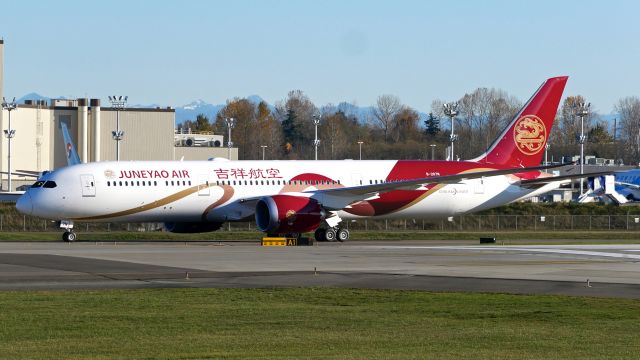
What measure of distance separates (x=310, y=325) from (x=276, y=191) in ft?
105

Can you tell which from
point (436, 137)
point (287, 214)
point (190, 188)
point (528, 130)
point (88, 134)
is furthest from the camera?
point (436, 137)

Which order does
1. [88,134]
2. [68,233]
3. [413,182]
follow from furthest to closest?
[88,134] → [413,182] → [68,233]

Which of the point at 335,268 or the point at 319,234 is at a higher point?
the point at 319,234

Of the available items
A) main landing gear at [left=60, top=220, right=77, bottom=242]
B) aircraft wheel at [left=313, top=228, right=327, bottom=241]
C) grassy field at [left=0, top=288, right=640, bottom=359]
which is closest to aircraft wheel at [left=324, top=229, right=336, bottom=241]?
aircraft wheel at [left=313, top=228, right=327, bottom=241]

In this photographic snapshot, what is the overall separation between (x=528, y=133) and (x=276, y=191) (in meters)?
13.4

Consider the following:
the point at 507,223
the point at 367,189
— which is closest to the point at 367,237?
the point at 367,189

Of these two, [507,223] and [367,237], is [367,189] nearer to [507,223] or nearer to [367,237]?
[367,237]

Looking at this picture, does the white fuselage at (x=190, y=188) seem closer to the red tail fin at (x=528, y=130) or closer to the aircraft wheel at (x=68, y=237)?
the aircraft wheel at (x=68, y=237)

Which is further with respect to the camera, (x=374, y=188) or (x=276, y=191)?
(x=276, y=191)

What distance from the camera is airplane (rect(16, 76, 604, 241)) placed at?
157ft

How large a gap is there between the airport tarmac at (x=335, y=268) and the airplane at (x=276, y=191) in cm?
616

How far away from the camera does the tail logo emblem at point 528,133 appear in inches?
2195

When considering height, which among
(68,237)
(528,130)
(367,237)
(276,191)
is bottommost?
(367,237)

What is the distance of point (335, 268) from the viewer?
1225 inches
